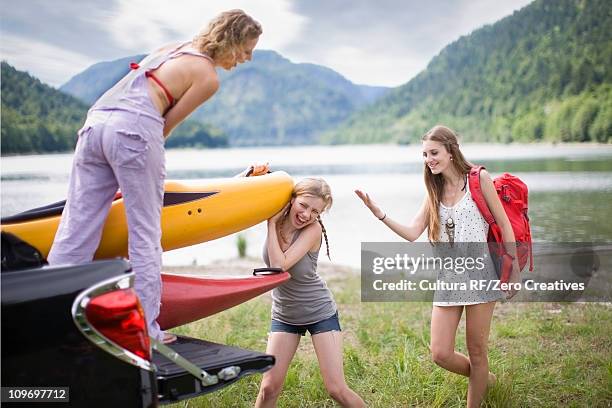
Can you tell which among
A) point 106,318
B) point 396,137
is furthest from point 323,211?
point 396,137

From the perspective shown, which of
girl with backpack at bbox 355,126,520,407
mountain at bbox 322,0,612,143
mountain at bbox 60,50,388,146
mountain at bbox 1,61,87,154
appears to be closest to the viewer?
girl with backpack at bbox 355,126,520,407

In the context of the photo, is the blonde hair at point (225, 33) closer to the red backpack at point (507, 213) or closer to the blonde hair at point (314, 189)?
the blonde hair at point (314, 189)

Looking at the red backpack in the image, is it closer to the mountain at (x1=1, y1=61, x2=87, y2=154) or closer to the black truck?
the black truck

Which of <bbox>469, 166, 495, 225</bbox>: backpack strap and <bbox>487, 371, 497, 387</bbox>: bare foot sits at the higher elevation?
<bbox>469, 166, 495, 225</bbox>: backpack strap

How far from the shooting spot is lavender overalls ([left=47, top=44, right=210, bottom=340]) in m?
2.49

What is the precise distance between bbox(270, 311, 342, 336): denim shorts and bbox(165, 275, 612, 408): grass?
2.43 feet

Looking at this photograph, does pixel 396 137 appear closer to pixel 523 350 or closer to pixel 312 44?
pixel 312 44

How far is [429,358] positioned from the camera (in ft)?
14.9

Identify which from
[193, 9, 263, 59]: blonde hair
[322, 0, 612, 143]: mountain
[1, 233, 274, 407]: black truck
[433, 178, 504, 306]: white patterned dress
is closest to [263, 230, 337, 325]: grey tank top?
[433, 178, 504, 306]: white patterned dress

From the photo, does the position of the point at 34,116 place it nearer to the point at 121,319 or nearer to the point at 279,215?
the point at 279,215

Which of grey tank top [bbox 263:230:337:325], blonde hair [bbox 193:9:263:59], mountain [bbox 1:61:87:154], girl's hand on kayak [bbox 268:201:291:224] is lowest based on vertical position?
grey tank top [bbox 263:230:337:325]

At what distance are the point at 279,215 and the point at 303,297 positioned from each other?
1.34ft

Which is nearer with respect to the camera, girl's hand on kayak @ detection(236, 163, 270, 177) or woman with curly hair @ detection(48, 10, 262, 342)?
woman with curly hair @ detection(48, 10, 262, 342)

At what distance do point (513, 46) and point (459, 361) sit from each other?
79.5m
